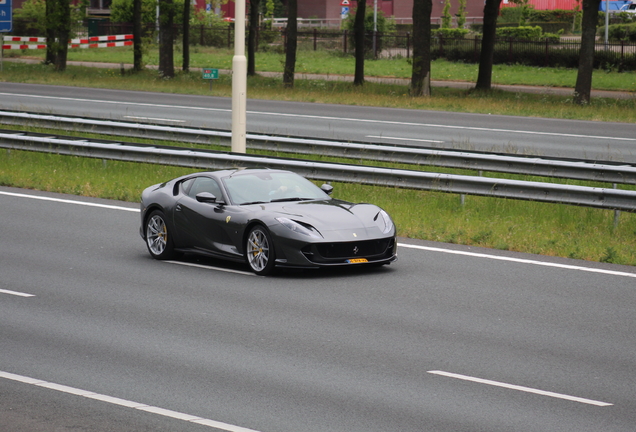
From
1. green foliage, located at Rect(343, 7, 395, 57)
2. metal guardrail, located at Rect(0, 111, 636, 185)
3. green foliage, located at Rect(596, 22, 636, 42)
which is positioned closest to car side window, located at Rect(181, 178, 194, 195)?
metal guardrail, located at Rect(0, 111, 636, 185)

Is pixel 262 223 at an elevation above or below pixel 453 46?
below

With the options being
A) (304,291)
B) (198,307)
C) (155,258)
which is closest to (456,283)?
(304,291)

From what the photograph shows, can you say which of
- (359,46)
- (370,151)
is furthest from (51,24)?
(370,151)

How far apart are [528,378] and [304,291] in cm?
367

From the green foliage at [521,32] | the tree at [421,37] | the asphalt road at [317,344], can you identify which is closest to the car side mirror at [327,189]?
the asphalt road at [317,344]

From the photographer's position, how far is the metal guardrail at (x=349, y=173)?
1429cm

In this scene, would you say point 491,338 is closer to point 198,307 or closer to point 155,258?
point 198,307

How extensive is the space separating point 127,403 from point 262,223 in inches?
181

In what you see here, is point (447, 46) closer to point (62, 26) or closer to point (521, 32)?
point (521, 32)

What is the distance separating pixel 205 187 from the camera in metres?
12.4

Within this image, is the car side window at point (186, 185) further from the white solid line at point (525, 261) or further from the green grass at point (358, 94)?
the green grass at point (358, 94)

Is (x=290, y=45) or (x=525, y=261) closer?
(x=525, y=261)

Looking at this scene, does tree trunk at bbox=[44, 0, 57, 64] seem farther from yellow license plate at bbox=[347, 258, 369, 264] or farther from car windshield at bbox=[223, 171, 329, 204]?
yellow license plate at bbox=[347, 258, 369, 264]

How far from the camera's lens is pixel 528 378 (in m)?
7.53
